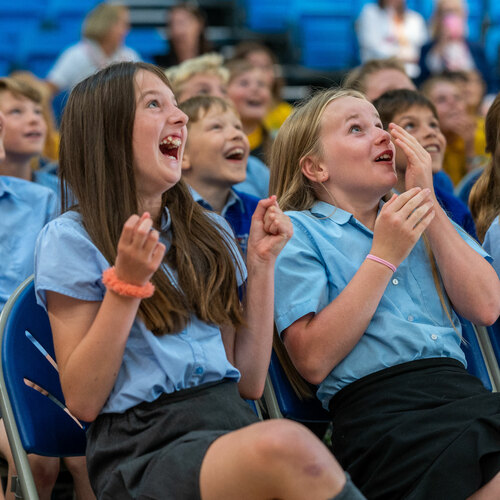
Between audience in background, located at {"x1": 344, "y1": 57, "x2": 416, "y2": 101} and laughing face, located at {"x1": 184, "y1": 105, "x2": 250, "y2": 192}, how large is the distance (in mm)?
839

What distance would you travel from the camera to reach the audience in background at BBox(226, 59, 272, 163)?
381cm

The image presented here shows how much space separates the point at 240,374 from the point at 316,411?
0.97ft

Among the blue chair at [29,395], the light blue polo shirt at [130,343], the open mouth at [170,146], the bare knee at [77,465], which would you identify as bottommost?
the bare knee at [77,465]

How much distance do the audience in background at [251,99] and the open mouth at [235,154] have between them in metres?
0.76

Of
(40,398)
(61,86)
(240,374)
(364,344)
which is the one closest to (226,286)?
(240,374)

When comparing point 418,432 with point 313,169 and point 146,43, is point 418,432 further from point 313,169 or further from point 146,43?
point 146,43

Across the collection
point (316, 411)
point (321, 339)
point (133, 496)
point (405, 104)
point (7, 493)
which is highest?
point (405, 104)

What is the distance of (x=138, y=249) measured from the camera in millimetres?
1362

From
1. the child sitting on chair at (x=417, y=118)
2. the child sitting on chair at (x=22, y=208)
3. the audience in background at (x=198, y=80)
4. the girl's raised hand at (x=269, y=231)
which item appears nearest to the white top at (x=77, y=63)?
the audience in background at (x=198, y=80)

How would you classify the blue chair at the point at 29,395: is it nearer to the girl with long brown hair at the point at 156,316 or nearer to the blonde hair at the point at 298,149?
the girl with long brown hair at the point at 156,316

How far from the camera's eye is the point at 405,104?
2.76 m

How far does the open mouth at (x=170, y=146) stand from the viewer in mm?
1761

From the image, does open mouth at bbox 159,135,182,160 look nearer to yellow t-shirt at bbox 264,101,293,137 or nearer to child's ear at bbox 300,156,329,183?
child's ear at bbox 300,156,329,183

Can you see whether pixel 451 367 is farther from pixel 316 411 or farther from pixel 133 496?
pixel 133 496
